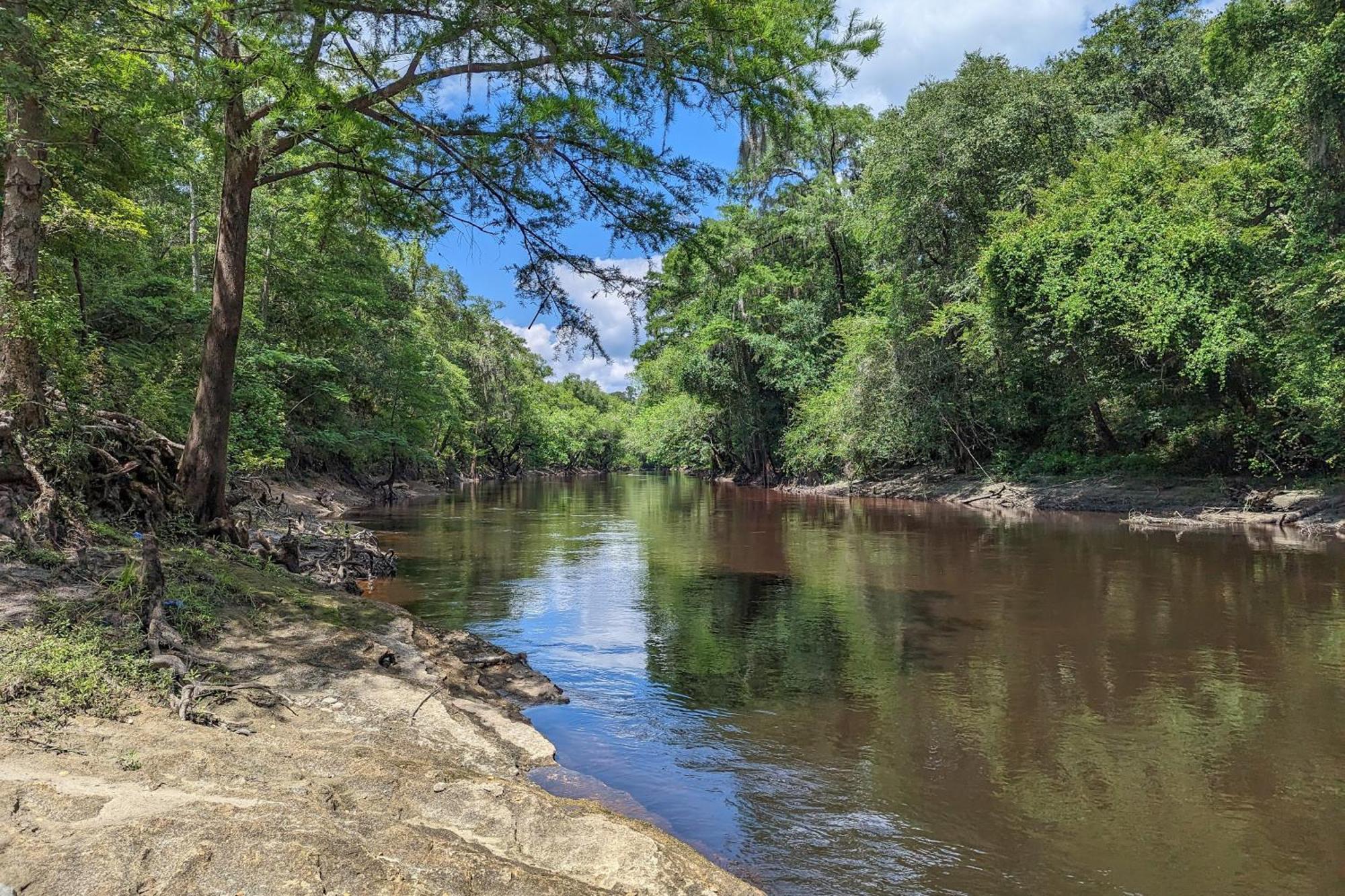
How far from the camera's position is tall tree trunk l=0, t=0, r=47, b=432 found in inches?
295

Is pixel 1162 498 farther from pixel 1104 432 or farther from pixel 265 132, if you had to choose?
pixel 265 132

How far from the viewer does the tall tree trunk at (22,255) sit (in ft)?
24.6

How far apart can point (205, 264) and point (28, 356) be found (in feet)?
58.2

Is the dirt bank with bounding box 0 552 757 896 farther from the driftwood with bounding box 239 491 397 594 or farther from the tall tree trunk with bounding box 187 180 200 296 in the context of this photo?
the tall tree trunk with bounding box 187 180 200 296

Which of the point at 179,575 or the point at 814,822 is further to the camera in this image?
the point at 179,575

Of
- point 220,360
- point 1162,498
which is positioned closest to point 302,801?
point 220,360

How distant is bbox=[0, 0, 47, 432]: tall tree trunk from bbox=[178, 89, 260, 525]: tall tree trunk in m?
1.61

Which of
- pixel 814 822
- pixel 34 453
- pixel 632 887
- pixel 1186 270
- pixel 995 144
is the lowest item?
pixel 814 822

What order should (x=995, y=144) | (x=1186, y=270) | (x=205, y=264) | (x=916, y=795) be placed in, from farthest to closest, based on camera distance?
(x=995, y=144), (x=205, y=264), (x=1186, y=270), (x=916, y=795)

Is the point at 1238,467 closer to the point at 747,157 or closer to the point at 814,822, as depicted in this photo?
the point at 747,157

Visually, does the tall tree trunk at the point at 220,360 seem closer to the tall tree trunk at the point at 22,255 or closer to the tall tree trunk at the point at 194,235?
the tall tree trunk at the point at 22,255

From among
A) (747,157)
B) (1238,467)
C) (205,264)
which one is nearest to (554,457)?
(205,264)

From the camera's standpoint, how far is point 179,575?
687 centimetres

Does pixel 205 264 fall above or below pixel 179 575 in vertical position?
above
